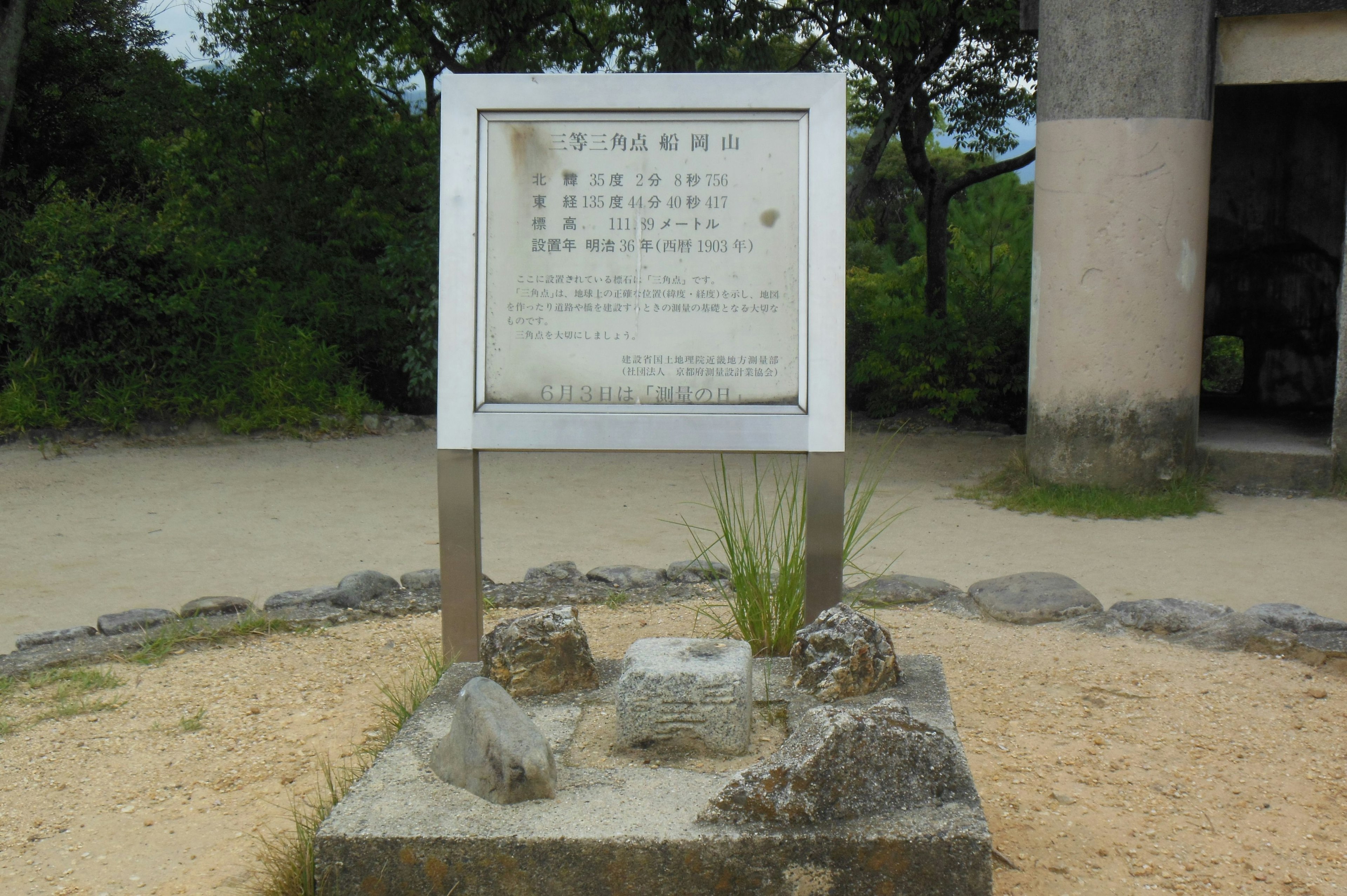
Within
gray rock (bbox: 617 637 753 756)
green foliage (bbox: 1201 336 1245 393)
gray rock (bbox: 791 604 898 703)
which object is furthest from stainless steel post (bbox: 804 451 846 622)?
green foliage (bbox: 1201 336 1245 393)

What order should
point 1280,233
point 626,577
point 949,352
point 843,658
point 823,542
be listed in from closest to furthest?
point 843,658
point 823,542
point 626,577
point 949,352
point 1280,233

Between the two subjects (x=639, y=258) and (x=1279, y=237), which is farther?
(x=1279, y=237)

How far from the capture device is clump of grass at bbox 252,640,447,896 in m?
2.23

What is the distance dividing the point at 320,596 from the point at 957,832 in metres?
2.94

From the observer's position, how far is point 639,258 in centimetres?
327

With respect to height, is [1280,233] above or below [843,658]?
above

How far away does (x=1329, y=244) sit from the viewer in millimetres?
9609

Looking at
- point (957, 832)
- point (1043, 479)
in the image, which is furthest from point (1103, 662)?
point (1043, 479)

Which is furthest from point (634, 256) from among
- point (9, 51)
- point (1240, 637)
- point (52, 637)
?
point (9, 51)

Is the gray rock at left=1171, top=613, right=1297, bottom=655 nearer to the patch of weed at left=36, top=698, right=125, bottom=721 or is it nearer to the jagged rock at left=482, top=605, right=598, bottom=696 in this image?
the jagged rock at left=482, top=605, right=598, bottom=696

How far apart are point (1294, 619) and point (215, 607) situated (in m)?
3.59

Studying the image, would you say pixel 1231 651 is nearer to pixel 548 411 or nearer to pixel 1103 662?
pixel 1103 662

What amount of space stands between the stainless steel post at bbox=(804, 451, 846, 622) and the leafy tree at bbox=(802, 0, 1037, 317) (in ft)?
17.6

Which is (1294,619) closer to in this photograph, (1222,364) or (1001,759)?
(1001,759)
